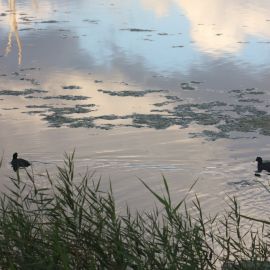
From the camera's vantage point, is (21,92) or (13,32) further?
(13,32)

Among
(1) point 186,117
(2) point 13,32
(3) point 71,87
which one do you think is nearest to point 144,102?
(1) point 186,117

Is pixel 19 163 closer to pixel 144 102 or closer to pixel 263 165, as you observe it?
pixel 263 165

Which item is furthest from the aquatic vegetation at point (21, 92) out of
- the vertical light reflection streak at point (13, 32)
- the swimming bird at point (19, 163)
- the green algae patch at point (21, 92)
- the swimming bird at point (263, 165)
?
the swimming bird at point (263, 165)

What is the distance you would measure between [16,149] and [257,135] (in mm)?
4355

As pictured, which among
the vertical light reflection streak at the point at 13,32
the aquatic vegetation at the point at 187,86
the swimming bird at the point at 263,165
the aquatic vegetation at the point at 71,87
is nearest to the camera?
the swimming bird at the point at 263,165

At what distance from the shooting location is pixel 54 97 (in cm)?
1443

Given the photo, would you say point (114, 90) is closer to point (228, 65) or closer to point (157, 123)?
point (157, 123)

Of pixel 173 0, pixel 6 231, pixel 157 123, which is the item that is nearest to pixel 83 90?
pixel 157 123

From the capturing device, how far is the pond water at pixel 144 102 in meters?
10.1

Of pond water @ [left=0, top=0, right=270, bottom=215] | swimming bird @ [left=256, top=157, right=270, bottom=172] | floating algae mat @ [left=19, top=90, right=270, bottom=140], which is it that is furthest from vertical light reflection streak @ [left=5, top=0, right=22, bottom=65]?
swimming bird @ [left=256, top=157, right=270, bottom=172]

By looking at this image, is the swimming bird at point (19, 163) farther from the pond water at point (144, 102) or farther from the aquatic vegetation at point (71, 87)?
the aquatic vegetation at point (71, 87)

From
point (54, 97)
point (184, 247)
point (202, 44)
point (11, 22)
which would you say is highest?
point (11, 22)

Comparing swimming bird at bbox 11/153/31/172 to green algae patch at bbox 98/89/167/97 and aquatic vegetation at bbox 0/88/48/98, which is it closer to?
aquatic vegetation at bbox 0/88/48/98

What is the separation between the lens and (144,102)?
46.4 feet
